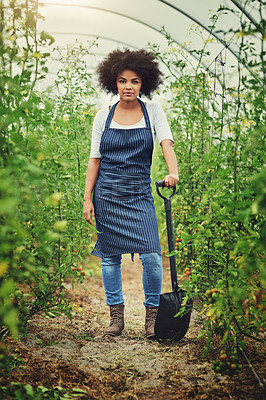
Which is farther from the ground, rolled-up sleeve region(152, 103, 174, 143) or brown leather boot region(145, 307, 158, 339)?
rolled-up sleeve region(152, 103, 174, 143)

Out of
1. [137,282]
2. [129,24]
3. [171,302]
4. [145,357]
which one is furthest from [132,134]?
[129,24]

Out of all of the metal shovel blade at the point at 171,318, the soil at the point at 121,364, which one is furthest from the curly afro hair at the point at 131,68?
the soil at the point at 121,364

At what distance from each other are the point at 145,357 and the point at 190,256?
3.36 ft

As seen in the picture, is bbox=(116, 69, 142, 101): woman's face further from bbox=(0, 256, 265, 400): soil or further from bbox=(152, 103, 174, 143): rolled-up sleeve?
bbox=(0, 256, 265, 400): soil

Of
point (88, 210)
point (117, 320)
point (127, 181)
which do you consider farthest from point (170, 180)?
point (117, 320)

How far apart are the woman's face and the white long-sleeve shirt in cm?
13

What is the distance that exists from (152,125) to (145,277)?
973mm

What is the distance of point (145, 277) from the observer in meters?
2.54

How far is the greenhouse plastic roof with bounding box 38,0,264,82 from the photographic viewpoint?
14.5 ft

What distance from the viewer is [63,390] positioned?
165 centimetres

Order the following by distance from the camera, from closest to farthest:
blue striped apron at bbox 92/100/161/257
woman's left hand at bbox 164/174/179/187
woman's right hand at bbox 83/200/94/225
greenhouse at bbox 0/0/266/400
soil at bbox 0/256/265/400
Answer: greenhouse at bbox 0/0/266/400, soil at bbox 0/256/265/400, woman's left hand at bbox 164/174/179/187, blue striped apron at bbox 92/100/161/257, woman's right hand at bbox 83/200/94/225

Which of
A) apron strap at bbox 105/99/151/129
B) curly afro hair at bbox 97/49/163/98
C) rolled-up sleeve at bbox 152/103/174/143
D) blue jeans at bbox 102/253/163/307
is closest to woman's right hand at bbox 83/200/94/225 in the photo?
blue jeans at bbox 102/253/163/307

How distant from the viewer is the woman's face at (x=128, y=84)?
258 cm

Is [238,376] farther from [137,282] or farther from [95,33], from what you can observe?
[95,33]
